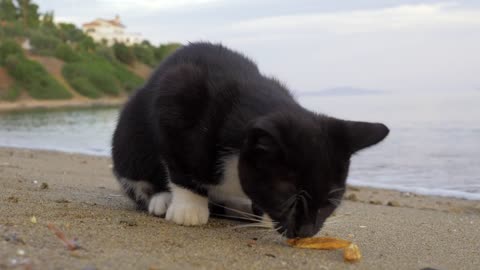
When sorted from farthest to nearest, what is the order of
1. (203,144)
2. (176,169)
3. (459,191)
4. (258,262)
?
(459,191)
(176,169)
(203,144)
(258,262)

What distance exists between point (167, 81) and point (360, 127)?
107 centimetres

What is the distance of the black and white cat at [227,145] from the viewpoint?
2371mm

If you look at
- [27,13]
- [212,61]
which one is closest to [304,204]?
[212,61]

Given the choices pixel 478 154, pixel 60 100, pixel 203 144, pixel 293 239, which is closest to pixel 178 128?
pixel 203 144

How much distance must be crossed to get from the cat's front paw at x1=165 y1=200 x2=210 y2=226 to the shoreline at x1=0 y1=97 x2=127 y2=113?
25.7m

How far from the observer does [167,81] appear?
3.02 meters

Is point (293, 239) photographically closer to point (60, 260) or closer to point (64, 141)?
point (60, 260)

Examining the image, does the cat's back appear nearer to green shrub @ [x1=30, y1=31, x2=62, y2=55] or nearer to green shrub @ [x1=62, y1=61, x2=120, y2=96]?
green shrub @ [x1=62, y1=61, x2=120, y2=96]

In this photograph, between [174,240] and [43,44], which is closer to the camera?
[174,240]

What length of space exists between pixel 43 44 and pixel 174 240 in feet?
144

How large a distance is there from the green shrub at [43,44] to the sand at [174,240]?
40959 mm

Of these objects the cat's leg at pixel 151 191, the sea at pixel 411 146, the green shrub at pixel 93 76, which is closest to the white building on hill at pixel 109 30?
the green shrub at pixel 93 76

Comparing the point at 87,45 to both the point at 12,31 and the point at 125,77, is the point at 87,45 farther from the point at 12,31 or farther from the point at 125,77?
the point at 125,77

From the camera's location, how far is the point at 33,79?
35469 mm
